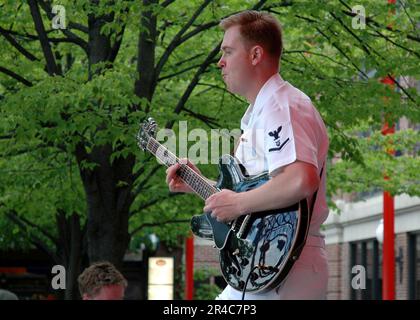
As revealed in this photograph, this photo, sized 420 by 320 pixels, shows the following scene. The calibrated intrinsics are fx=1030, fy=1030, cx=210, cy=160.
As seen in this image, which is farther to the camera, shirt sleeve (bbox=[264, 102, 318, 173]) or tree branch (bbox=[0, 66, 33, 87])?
tree branch (bbox=[0, 66, 33, 87])

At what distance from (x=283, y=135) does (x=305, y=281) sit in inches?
19.3

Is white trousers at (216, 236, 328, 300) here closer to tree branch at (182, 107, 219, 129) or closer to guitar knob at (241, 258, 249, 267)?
guitar knob at (241, 258, 249, 267)

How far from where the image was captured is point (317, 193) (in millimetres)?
3490

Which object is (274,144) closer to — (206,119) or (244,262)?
(244,262)

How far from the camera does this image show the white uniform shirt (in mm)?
3360

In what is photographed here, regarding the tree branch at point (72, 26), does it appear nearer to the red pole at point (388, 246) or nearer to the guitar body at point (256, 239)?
the red pole at point (388, 246)

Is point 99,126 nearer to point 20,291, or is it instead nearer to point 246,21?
point 246,21

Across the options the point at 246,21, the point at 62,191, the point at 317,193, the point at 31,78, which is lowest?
the point at 317,193

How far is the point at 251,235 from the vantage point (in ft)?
11.9

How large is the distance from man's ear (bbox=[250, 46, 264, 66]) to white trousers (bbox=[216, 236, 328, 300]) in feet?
2.16

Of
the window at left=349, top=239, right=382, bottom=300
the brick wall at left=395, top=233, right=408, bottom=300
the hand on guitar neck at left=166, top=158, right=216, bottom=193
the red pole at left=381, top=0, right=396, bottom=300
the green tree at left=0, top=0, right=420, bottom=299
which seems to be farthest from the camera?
the window at left=349, top=239, right=382, bottom=300

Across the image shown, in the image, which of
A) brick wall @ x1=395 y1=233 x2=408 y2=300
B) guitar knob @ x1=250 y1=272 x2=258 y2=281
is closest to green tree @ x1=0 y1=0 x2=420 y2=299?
guitar knob @ x1=250 y1=272 x2=258 y2=281
